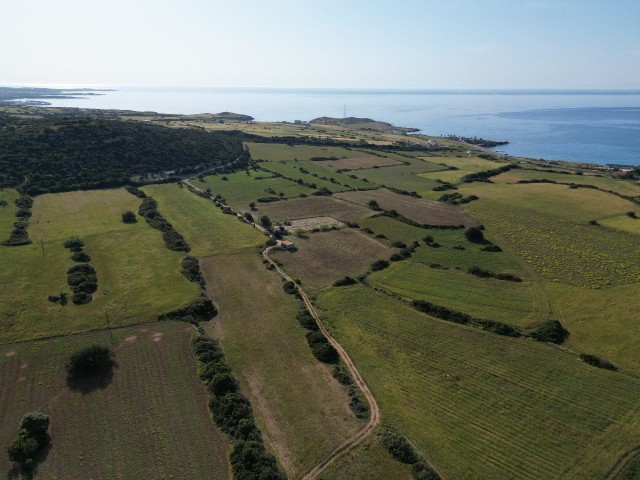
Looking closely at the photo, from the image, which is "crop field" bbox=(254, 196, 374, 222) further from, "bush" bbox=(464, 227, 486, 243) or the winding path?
the winding path

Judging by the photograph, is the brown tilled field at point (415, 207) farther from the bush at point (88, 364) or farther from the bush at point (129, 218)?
the bush at point (88, 364)

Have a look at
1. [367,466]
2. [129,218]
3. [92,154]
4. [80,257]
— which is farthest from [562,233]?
[92,154]

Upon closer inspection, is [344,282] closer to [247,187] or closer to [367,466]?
[367,466]

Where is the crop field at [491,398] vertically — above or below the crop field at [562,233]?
below

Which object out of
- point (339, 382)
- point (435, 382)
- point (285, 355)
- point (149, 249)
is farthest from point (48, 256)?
point (435, 382)

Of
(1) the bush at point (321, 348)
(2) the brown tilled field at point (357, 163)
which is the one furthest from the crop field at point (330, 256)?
(2) the brown tilled field at point (357, 163)

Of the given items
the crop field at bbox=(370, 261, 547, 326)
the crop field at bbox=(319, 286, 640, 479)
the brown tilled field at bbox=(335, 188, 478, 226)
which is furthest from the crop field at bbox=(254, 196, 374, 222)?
the crop field at bbox=(319, 286, 640, 479)
